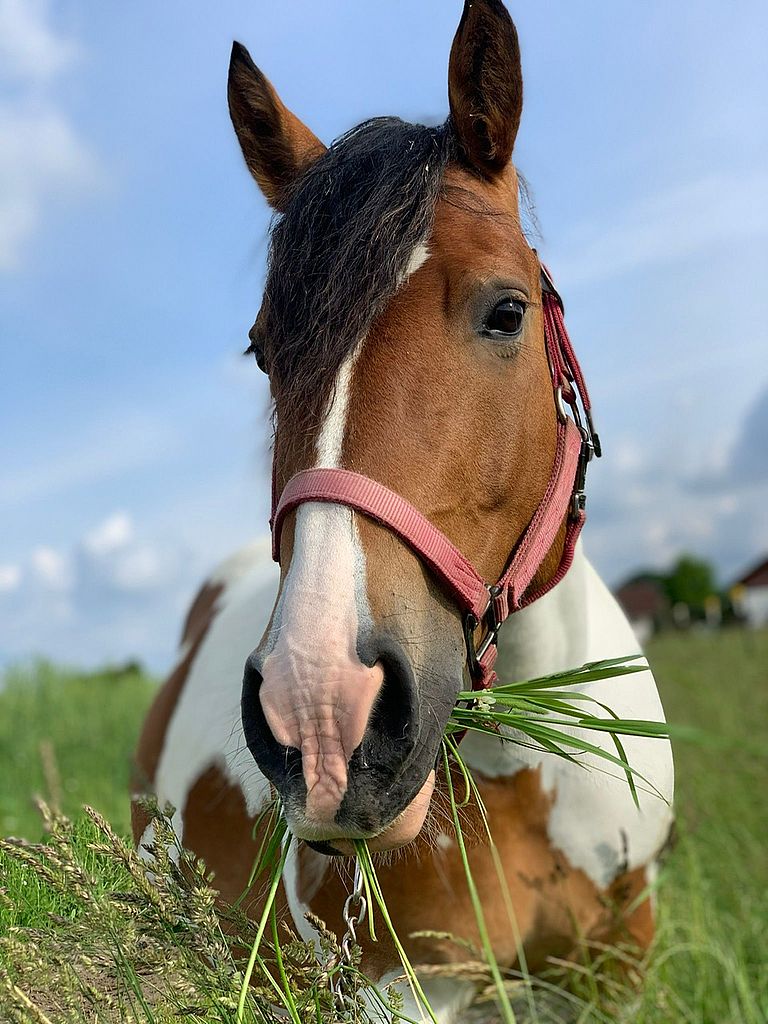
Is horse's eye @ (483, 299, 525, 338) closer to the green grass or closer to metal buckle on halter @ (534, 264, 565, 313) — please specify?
metal buckle on halter @ (534, 264, 565, 313)

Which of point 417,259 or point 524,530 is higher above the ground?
point 417,259

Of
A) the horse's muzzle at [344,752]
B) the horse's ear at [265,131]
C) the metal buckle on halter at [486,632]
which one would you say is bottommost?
the horse's muzzle at [344,752]

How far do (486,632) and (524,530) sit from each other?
0.87 feet

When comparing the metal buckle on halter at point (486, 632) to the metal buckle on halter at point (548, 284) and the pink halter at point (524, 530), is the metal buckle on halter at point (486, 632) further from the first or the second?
the metal buckle on halter at point (548, 284)

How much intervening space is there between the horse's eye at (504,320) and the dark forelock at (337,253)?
0.72 feet

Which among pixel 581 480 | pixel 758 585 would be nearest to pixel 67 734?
pixel 581 480

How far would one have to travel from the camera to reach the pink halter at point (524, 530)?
1.72m

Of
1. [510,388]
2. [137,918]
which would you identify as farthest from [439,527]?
[137,918]

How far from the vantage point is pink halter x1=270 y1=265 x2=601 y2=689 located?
1716mm

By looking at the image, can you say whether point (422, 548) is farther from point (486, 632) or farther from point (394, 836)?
point (394, 836)

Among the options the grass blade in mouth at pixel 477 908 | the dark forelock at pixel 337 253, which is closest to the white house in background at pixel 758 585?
the dark forelock at pixel 337 253

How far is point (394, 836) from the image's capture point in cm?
165

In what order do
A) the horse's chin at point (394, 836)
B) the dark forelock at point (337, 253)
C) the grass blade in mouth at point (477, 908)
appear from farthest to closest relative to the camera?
the dark forelock at point (337, 253)
the horse's chin at point (394, 836)
the grass blade in mouth at point (477, 908)

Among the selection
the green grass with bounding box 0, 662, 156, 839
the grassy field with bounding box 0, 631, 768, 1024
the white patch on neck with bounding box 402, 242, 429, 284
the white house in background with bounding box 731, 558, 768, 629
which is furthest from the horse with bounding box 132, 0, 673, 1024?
the white house in background with bounding box 731, 558, 768, 629
